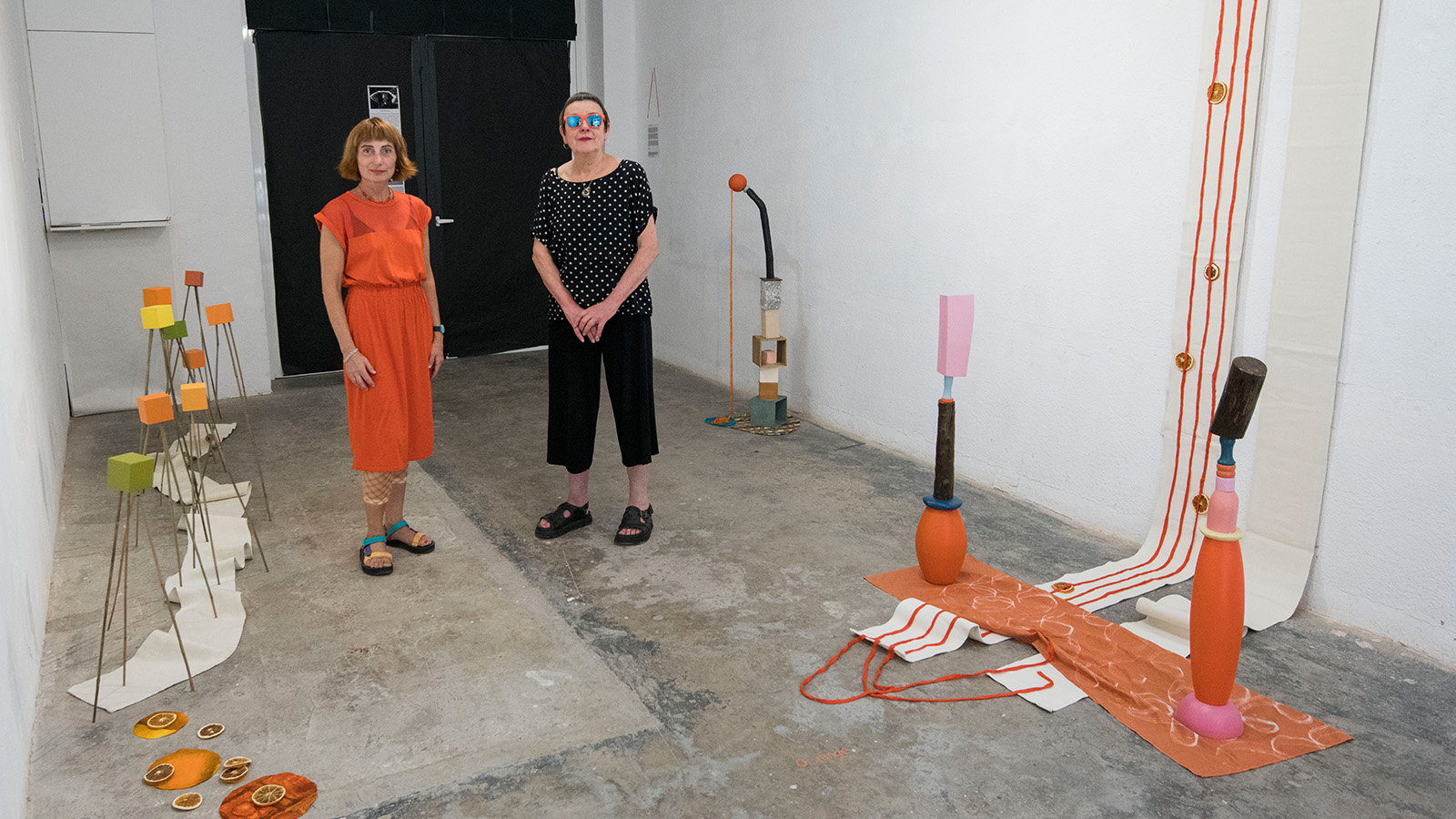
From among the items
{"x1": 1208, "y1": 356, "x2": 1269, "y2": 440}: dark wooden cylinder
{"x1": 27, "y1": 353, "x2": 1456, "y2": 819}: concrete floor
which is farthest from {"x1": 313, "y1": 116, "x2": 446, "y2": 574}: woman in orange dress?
{"x1": 1208, "y1": 356, "x2": 1269, "y2": 440}: dark wooden cylinder

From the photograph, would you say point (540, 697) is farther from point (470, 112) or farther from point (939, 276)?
point (470, 112)

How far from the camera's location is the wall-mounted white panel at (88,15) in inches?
199

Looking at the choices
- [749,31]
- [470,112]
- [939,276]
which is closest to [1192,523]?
[939,276]

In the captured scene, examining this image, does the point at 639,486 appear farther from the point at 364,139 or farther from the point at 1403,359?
the point at 1403,359

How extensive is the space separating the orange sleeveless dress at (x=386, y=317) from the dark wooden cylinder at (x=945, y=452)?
1.66m

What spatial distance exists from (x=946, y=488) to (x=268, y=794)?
2.01 metres

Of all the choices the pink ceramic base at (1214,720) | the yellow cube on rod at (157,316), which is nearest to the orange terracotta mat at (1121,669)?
the pink ceramic base at (1214,720)

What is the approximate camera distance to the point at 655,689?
2.66m

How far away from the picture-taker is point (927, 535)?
322cm

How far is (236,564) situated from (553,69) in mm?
4597

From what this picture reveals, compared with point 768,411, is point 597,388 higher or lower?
higher

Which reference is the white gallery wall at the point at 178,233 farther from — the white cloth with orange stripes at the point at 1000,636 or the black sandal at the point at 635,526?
the white cloth with orange stripes at the point at 1000,636

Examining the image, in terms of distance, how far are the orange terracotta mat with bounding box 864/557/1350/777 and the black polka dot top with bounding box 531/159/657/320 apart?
4.34 ft

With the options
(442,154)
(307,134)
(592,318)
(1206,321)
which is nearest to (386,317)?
(592,318)
